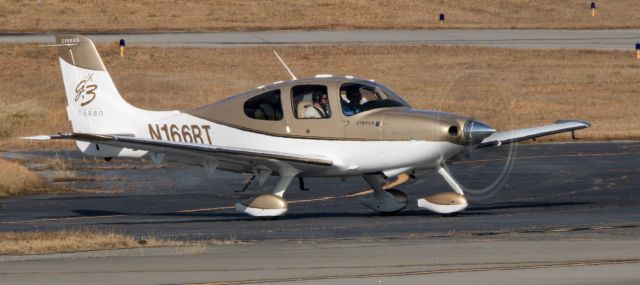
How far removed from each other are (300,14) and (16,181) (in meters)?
41.1

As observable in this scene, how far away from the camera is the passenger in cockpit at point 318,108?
20.4 metres

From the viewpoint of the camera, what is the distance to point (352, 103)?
20266 mm

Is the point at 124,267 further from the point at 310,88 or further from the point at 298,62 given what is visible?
the point at 298,62

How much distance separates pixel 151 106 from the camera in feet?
144

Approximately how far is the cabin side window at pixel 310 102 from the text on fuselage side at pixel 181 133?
1695 millimetres

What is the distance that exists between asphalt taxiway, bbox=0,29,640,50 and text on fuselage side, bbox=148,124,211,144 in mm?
33941

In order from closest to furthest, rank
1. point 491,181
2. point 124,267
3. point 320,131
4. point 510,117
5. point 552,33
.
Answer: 1. point 124,267
2. point 320,131
3. point 491,181
4. point 510,117
5. point 552,33

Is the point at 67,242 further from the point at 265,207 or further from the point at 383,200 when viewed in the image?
the point at 383,200

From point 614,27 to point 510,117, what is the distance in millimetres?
22932

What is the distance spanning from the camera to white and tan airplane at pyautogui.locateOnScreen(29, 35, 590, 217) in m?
19.6

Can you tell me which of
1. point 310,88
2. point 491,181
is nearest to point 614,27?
point 491,181

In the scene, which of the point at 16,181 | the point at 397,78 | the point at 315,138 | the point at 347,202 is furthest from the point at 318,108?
the point at 397,78

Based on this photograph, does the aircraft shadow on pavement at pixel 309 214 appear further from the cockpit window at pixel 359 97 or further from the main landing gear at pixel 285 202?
the cockpit window at pixel 359 97

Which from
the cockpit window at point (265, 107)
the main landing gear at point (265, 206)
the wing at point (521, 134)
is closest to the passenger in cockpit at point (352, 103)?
the cockpit window at point (265, 107)
